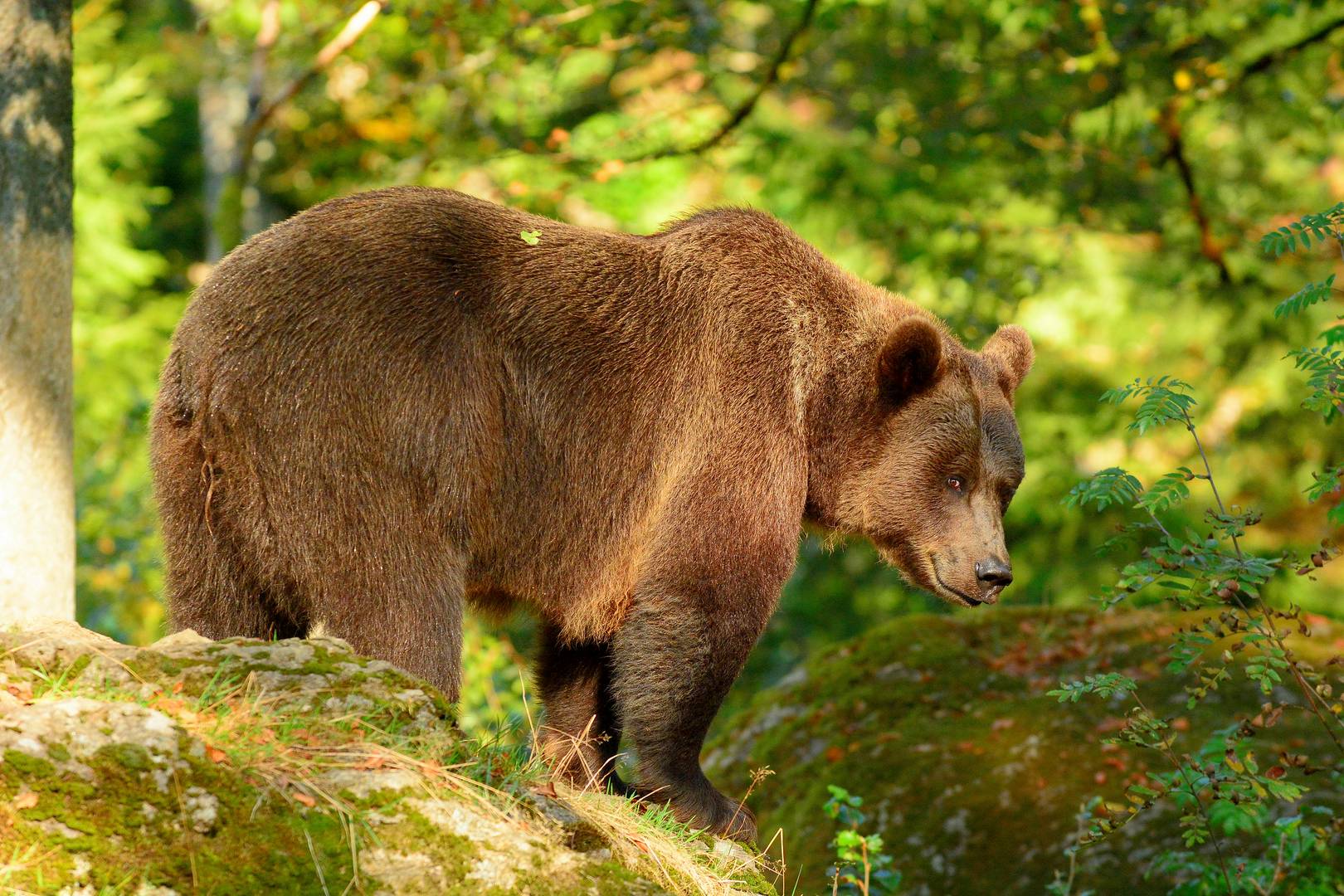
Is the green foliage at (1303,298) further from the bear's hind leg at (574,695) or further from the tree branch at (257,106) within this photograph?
the tree branch at (257,106)

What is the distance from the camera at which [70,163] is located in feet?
19.5

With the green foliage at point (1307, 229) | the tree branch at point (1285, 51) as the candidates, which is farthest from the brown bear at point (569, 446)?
the tree branch at point (1285, 51)

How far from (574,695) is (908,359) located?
2118 millimetres

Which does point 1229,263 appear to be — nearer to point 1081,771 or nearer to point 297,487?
point 1081,771

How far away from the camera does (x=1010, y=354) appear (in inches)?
265

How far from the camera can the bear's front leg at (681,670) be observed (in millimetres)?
5367

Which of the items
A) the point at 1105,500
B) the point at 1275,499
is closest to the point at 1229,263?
the point at 1275,499

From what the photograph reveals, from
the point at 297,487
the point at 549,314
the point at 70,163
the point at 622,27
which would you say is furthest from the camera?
the point at 622,27

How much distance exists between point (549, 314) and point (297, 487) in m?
1.21

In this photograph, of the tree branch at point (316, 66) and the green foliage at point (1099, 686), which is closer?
the green foliage at point (1099, 686)

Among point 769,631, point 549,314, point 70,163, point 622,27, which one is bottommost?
point 769,631

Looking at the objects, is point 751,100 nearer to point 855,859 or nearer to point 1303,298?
point 1303,298

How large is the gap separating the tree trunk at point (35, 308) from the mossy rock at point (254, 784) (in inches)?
72.8

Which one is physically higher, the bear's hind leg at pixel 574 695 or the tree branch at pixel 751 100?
the tree branch at pixel 751 100
